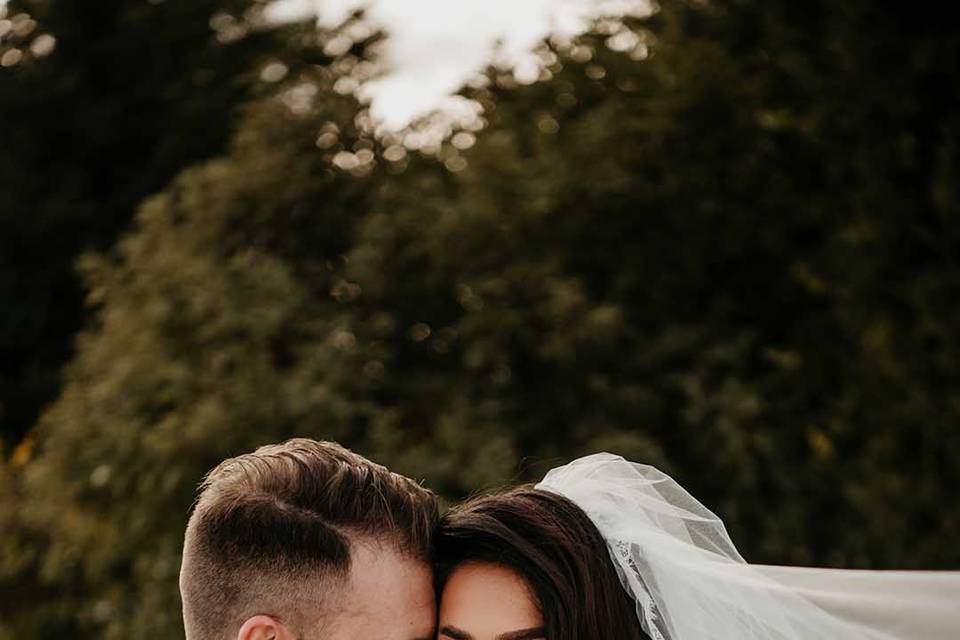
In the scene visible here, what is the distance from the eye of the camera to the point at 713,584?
2.76 metres

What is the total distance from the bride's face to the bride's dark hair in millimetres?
20

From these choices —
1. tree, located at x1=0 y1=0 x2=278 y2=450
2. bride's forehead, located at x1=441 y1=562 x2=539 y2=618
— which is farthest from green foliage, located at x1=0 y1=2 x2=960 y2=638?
tree, located at x1=0 y1=0 x2=278 y2=450

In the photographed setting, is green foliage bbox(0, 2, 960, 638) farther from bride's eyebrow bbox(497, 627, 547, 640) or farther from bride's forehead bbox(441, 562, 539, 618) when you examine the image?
bride's eyebrow bbox(497, 627, 547, 640)

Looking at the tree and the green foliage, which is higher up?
the green foliage

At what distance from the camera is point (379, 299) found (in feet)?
16.9

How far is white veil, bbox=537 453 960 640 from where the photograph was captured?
2668mm

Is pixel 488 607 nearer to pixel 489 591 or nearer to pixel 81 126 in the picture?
pixel 489 591

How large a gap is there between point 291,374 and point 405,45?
86.7 inches

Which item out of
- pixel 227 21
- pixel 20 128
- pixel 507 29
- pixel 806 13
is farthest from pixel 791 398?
pixel 20 128

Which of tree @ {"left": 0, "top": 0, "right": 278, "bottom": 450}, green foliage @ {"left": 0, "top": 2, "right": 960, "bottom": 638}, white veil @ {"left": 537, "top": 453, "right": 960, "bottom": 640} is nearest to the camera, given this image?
white veil @ {"left": 537, "top": 453, "right": 960, "bottom": 640}

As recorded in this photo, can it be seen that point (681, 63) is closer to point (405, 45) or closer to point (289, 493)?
point (405, 45)

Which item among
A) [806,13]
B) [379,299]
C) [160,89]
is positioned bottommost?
[160,89]

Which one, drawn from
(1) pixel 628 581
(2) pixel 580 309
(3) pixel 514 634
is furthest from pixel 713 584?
(2) pixel 580 309

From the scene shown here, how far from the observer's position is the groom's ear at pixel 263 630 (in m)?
2.46
